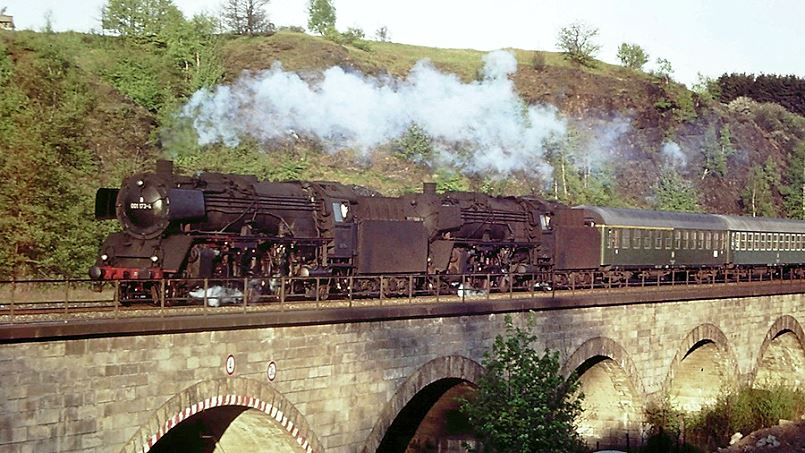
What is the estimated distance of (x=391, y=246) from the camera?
1120 inches

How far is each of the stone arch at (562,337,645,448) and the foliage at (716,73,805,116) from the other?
9471 centimetres

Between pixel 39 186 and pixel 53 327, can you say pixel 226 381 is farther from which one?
pixel 39 186

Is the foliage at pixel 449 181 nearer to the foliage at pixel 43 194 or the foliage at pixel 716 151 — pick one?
the foliage at pixel 43 194

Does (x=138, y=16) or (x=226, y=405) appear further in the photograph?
(x=138, y=16)

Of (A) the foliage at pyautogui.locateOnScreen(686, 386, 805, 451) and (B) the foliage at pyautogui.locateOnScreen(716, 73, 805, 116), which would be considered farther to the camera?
(B) the foliage at pyautogui.locateOnScreen(716, 73, 805, 116)

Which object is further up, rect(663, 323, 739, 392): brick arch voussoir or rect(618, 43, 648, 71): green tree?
rect(618, 43, 648, 71): green tree

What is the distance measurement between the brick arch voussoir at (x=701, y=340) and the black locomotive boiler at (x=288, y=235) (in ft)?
19.1

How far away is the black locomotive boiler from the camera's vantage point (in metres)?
22.7

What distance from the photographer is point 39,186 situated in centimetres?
3416

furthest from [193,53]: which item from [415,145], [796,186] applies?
[796,186]

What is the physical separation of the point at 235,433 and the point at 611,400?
1643cm

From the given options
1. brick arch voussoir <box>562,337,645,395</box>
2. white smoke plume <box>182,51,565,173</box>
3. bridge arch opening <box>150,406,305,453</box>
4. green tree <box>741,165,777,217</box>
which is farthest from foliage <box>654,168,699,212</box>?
bridge arch opening <box>150,406,305,453</box>

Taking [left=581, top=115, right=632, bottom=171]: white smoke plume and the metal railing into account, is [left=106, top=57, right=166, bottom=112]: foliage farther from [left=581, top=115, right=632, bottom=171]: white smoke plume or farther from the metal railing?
[left=581, top=115, right=632, bottom=171]: white smoke plume

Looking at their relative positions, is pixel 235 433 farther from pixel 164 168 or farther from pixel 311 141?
pixel 311 141
